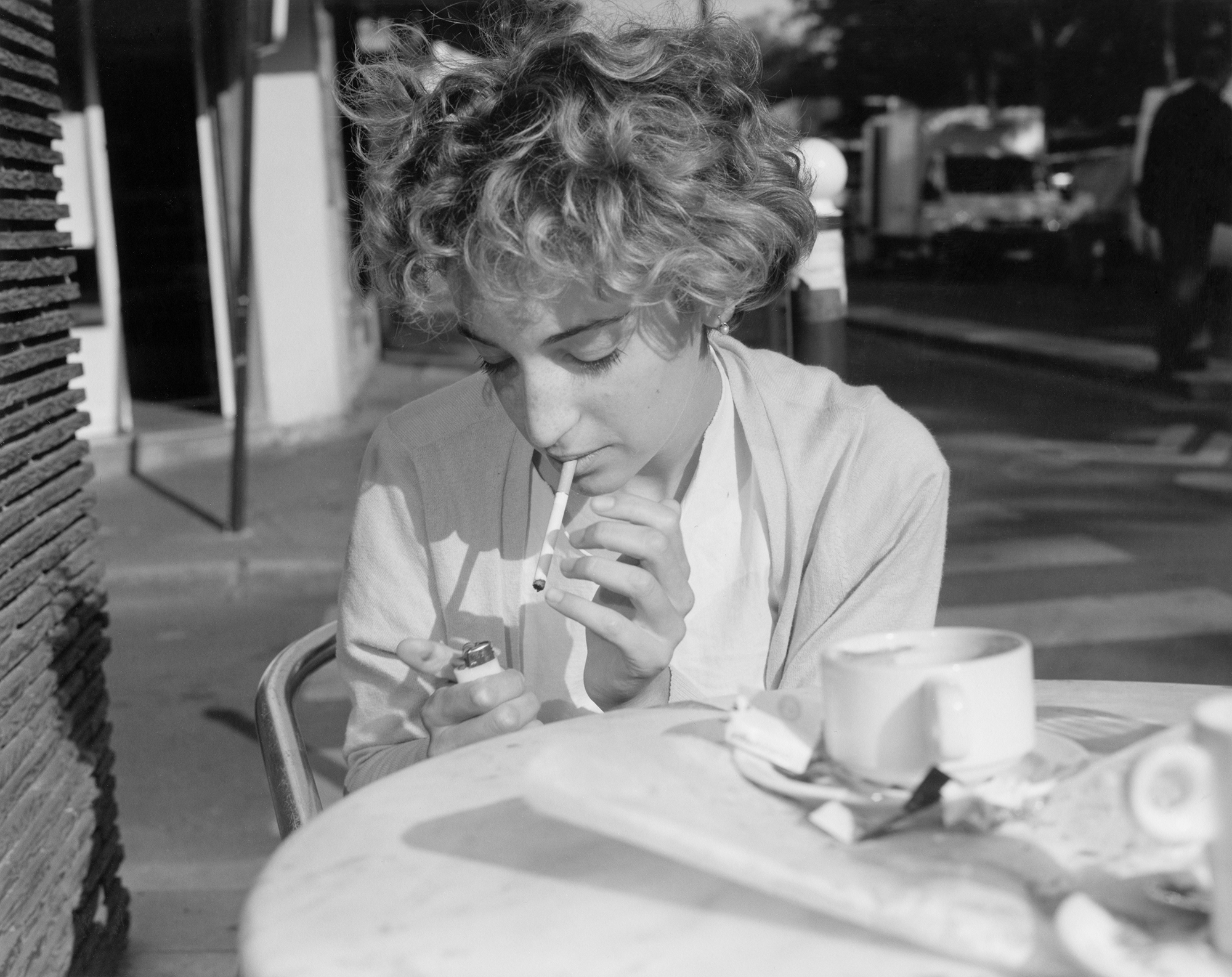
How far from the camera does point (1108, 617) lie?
17.7ft

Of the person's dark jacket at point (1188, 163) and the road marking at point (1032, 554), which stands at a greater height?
the person's dark jacket at point (1188, 163)

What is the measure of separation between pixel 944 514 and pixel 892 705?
826mm

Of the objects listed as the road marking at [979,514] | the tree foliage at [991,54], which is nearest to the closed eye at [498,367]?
the road marking at [979,514]

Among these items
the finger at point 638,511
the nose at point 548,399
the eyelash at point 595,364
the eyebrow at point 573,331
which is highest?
the eyebrow at point 573,331

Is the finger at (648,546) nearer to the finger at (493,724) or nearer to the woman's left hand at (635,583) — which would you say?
the woman's left hand at (635,583)

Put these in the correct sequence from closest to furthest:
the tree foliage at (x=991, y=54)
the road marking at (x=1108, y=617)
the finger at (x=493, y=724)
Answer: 1. the finger at (x=493, y=724)
2. the road marking at (x=1108, y=617)
3. the tree foliage at (x=991, y=54)

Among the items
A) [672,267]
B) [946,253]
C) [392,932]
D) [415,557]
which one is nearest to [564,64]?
[672,267]

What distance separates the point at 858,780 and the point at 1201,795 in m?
0.31

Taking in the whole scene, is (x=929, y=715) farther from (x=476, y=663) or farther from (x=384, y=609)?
(x=384, y=609)

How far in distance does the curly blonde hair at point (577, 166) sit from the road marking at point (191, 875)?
1.98 m

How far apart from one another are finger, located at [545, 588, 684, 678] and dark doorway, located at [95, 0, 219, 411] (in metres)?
8.81

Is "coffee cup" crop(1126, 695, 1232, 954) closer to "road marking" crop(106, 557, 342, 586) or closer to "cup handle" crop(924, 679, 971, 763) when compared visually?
"cup handle" crop(924, 679, 971, 763)

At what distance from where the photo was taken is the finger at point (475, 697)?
Result: 1.51m

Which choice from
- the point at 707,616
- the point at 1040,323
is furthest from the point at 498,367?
the point at 1040,323
